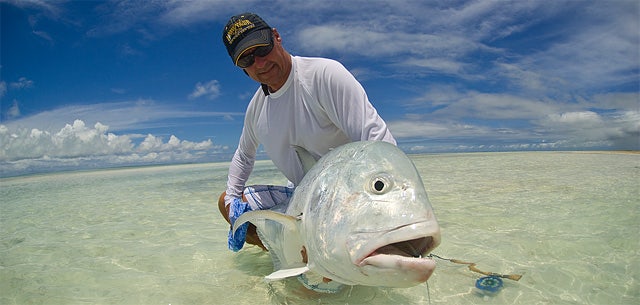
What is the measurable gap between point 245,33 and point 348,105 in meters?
0.74

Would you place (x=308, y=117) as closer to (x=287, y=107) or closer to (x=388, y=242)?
(x=287, y=107)

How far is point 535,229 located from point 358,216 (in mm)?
3343

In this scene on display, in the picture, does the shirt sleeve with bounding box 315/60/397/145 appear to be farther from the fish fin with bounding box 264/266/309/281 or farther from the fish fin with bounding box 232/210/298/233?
the fish fin with bounding box 264/266/309/281

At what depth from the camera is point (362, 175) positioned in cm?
126

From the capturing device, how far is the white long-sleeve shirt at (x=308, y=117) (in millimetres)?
2031

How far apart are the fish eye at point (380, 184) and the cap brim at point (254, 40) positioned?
128 cm

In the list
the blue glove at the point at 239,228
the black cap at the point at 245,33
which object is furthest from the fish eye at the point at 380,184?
the blue glove at the point at 239,228

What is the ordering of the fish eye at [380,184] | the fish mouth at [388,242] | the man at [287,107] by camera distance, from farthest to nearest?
1. the man at [287,107]
2. the fish eye at [380,184]
3. the fish mouth at [388,242]

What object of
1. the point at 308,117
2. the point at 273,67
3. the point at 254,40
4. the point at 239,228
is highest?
the point at 254,40

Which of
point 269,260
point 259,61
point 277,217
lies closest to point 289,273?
point 277,217

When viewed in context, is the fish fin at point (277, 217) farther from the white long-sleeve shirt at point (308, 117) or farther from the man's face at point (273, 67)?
the man's face at point (273, 67)

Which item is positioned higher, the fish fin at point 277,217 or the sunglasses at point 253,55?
the sunglasses at point 253,55

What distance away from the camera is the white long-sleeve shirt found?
203 centimetres

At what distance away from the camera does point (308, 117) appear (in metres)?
2.35
